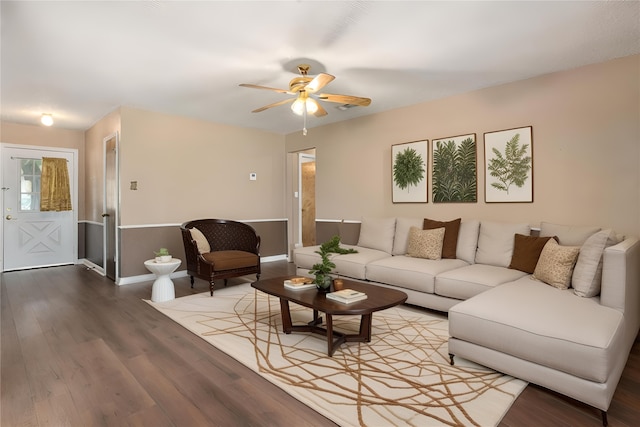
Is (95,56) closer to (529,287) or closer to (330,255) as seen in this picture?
(330,255)

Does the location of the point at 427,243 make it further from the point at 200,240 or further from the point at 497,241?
the point at 200,240

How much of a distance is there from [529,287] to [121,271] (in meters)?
4.79

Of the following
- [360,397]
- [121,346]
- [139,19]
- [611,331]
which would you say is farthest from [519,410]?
[139,19]

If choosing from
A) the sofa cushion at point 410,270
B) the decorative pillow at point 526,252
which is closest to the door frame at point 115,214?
the sofa cushion at point 410,270

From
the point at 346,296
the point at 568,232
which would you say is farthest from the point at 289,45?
the point at 568,232

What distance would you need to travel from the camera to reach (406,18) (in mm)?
2432

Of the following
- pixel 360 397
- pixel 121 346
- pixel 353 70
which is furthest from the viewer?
pixel 353 70

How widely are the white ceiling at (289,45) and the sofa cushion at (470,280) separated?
1971 mm

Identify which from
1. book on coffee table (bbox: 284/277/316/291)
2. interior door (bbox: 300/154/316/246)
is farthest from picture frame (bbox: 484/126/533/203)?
interior door (bbox: 300/154/316/246)

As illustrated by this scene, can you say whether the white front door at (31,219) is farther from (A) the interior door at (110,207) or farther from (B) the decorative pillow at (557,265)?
(B) the decorative pillow at (557,265)

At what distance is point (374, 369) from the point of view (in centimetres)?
224

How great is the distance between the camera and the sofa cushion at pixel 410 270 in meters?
3.29

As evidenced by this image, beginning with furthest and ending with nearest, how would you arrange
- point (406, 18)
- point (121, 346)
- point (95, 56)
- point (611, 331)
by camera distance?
point (95, 56) → point (121, 346) → point (406, 18) → point (611, 331)

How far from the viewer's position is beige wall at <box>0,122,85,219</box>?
546 centimetres
